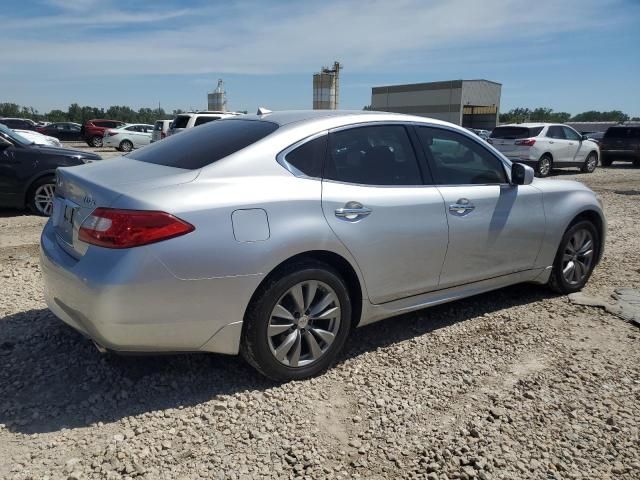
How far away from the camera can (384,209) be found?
137 inches

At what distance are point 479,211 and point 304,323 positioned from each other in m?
1.65

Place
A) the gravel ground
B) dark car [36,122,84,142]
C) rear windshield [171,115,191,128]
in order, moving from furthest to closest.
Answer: dark car [36,122,84,142], rear windshield [171,115,191,128], the gravel ground

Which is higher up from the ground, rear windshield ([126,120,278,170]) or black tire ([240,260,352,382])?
rear windshield ([126,120,278,170])

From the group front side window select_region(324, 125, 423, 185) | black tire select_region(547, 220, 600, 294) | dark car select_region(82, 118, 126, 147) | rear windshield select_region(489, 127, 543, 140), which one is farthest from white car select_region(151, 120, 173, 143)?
front side window select_region(324, 125, 423, 185)

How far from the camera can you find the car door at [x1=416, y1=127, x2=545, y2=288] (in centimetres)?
392

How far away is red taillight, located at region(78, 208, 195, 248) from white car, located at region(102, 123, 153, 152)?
26.5 meters

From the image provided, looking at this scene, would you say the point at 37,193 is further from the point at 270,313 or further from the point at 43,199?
the point at 270,313

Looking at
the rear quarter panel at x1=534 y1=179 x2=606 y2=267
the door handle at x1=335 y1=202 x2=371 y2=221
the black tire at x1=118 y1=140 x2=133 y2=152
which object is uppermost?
the door handle at x1=335 y1=202 x2=371 y2=221

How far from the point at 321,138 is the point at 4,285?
344cm

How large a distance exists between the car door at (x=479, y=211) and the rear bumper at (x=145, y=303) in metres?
1.66

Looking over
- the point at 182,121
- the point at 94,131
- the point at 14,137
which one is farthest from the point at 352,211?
the point at 94,131

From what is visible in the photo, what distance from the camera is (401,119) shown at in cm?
389

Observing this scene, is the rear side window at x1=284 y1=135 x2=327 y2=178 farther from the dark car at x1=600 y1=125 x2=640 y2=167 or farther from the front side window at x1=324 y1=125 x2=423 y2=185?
the dark car at x1=600 y1=125 x2=640 y2=167

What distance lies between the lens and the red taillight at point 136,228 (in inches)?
107
